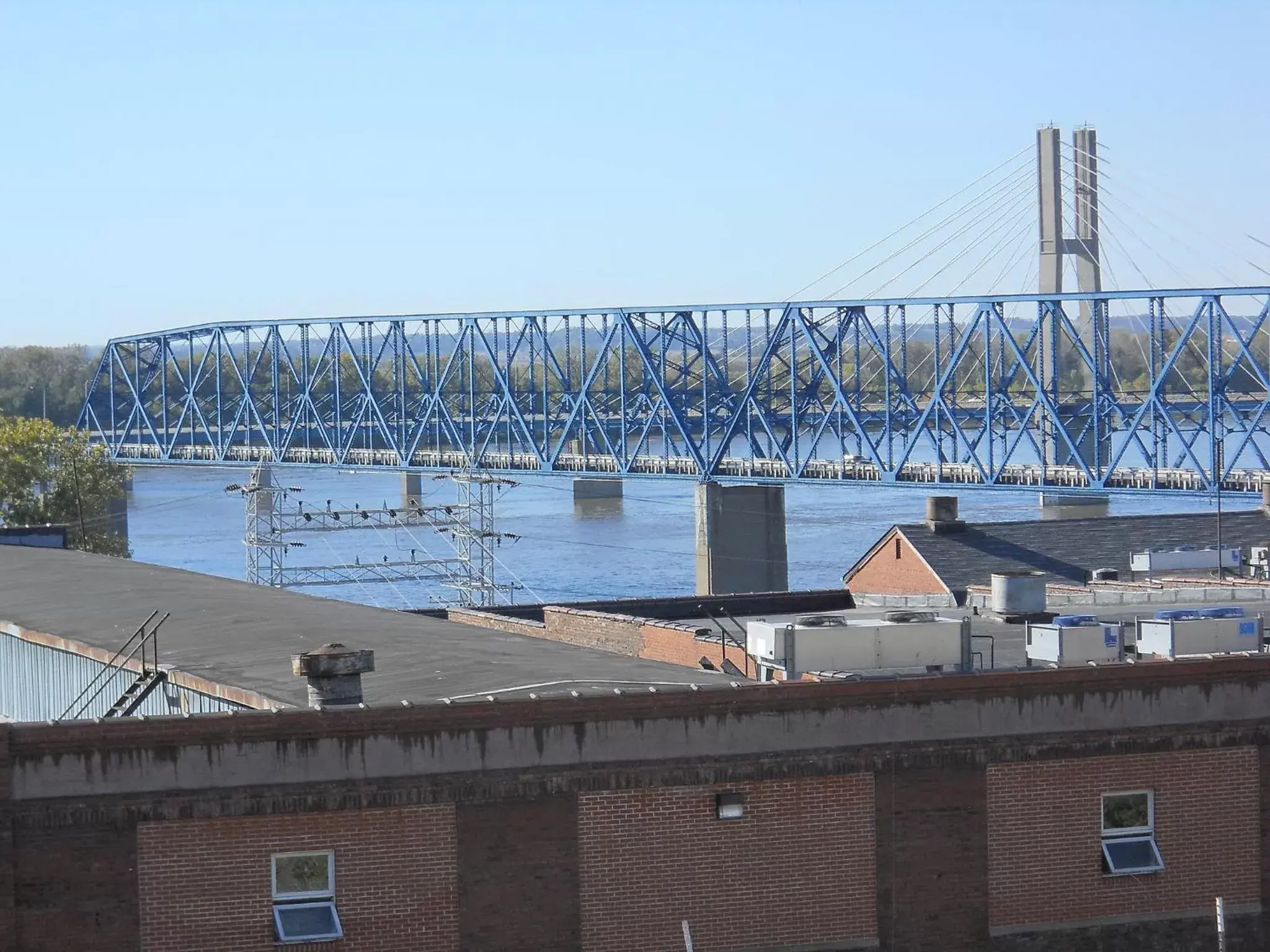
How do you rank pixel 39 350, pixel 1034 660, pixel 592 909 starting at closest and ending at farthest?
pixel 592 909, pixel 1034 660, pixel 39 350

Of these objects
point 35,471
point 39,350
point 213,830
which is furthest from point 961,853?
point 39,350

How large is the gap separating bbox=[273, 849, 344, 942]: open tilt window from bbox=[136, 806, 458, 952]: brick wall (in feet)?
0.21

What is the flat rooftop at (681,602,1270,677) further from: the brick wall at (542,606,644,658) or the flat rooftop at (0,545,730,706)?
the flat rooftop at (0,545,730,706)

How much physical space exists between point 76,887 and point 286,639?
799 cm

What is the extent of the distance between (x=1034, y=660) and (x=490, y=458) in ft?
348

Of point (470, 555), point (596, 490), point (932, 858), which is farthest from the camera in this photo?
point (596, 490)

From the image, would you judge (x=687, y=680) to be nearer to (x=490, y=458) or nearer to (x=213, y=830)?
(x=213, y=830)

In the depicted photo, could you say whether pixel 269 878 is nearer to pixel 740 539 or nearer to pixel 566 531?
pixel 740 539

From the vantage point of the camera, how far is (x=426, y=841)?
1698 cm

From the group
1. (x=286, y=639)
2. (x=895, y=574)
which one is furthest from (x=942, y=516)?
(x=286, y=639)

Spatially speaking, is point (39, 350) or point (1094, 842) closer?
point (1094, 842)

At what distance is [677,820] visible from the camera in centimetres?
1759

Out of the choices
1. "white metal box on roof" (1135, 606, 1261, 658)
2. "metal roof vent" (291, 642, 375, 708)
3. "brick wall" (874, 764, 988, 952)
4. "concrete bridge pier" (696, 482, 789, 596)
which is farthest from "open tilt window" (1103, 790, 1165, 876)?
"concrete bridge pier" (696, 482, 789, 596)

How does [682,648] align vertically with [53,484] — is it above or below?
below
